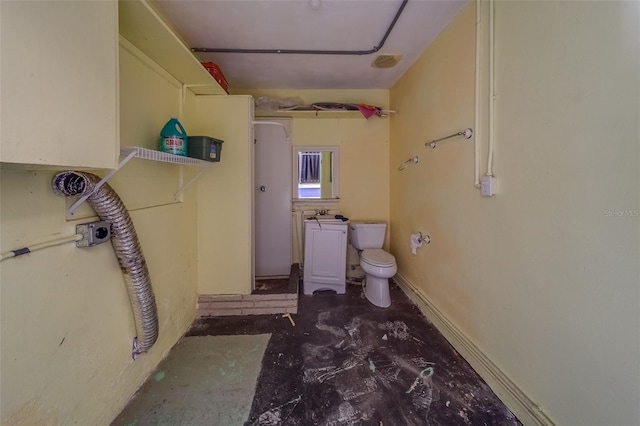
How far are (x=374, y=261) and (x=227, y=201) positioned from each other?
1428 millimetres

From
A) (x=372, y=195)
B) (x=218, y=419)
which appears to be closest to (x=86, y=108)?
(x=218, y=419)

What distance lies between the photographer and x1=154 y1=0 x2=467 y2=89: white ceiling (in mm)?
1547

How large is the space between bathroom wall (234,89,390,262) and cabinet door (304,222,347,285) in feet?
1.56

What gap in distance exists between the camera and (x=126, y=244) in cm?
121

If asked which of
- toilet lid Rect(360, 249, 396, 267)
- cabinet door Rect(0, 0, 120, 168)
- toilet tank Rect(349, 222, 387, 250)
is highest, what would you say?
cabinet door Rect(0, 0, 120, 168)

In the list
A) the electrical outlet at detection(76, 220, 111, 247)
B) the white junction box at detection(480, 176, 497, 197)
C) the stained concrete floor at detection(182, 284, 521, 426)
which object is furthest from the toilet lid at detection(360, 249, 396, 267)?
the electrical outlet at detection(76, 220, 111, 247)

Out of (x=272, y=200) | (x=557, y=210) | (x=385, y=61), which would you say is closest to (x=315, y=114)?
(x=385, y=61)

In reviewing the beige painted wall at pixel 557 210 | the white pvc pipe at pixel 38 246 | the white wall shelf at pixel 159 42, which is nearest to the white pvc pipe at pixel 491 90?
the beige painted wall at pixel 557 210

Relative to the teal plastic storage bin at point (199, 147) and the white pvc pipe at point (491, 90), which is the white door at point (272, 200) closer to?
the teal plastic storage bin at point (199, 147)

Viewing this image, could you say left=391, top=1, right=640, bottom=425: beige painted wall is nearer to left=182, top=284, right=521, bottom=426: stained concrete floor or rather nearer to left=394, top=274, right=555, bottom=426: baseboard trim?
left=394, top=274, right=555, bottom=426: baseboard trim

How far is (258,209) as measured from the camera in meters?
2.96

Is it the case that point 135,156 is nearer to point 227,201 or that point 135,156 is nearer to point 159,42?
point 159,42

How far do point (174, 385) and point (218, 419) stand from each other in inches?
15.7

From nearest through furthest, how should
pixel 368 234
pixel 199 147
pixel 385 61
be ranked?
pixel 199 147 → pixel 385 61 → pixel 368 234
